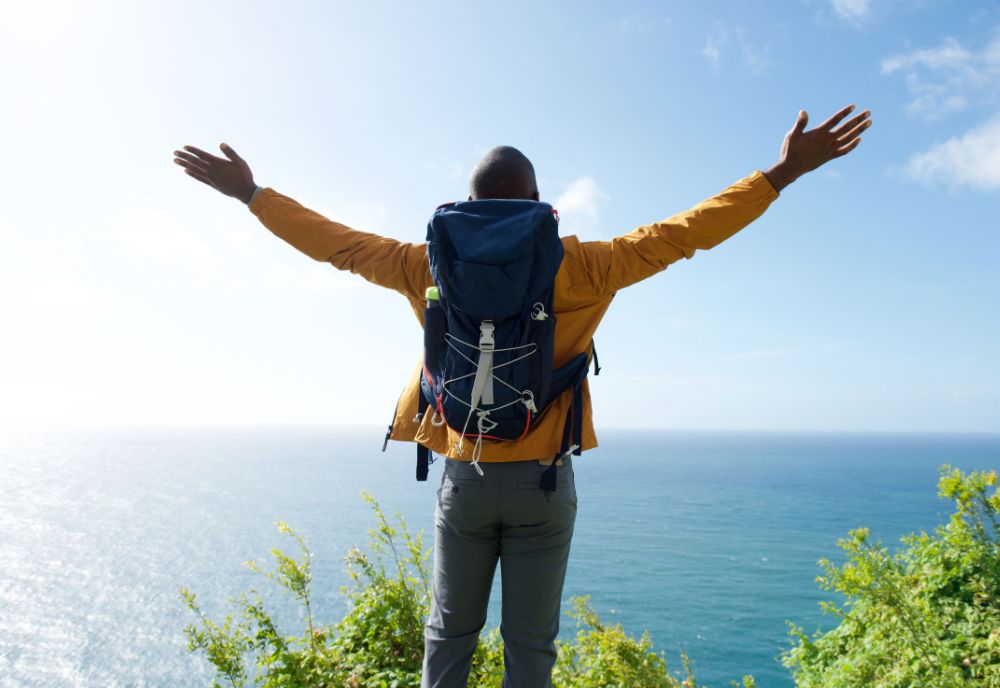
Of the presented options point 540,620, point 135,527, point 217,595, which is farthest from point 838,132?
point 135,527

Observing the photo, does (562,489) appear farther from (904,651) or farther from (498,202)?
(904,651)

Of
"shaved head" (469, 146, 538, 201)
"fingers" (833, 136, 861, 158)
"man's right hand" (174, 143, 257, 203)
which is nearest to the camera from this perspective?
"fingers" (833, 136, 861, 158)

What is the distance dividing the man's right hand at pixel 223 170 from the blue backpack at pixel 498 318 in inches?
39.0

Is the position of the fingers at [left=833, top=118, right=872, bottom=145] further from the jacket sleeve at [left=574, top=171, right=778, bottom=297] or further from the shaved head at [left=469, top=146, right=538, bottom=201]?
the shaved head at [left=469, top=146, right=538, bottom=201]

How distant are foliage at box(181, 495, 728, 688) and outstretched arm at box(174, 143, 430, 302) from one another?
1.98 meters

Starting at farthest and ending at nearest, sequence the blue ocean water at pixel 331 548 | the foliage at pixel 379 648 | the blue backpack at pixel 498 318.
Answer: the blue ocean water at pixel 331 548
the foliage at pixel 379 648
the blue backpack at pixel 498 318

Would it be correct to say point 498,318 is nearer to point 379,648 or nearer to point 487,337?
point 487,337

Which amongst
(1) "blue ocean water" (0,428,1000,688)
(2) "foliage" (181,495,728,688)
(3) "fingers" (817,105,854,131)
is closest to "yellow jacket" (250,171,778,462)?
(3) "fingers" (817,105,854,131)

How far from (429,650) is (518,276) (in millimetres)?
1562

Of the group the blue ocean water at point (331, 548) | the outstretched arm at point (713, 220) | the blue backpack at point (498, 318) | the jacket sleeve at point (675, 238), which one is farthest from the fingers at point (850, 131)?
the blue ocean water at point (331, 548)

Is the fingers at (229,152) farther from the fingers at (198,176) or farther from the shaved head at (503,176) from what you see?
the shaved head at (503,176)

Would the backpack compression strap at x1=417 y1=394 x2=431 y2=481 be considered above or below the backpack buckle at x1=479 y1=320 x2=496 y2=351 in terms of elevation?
below

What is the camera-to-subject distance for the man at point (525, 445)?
6.84 feet

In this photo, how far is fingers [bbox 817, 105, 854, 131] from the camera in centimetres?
219
